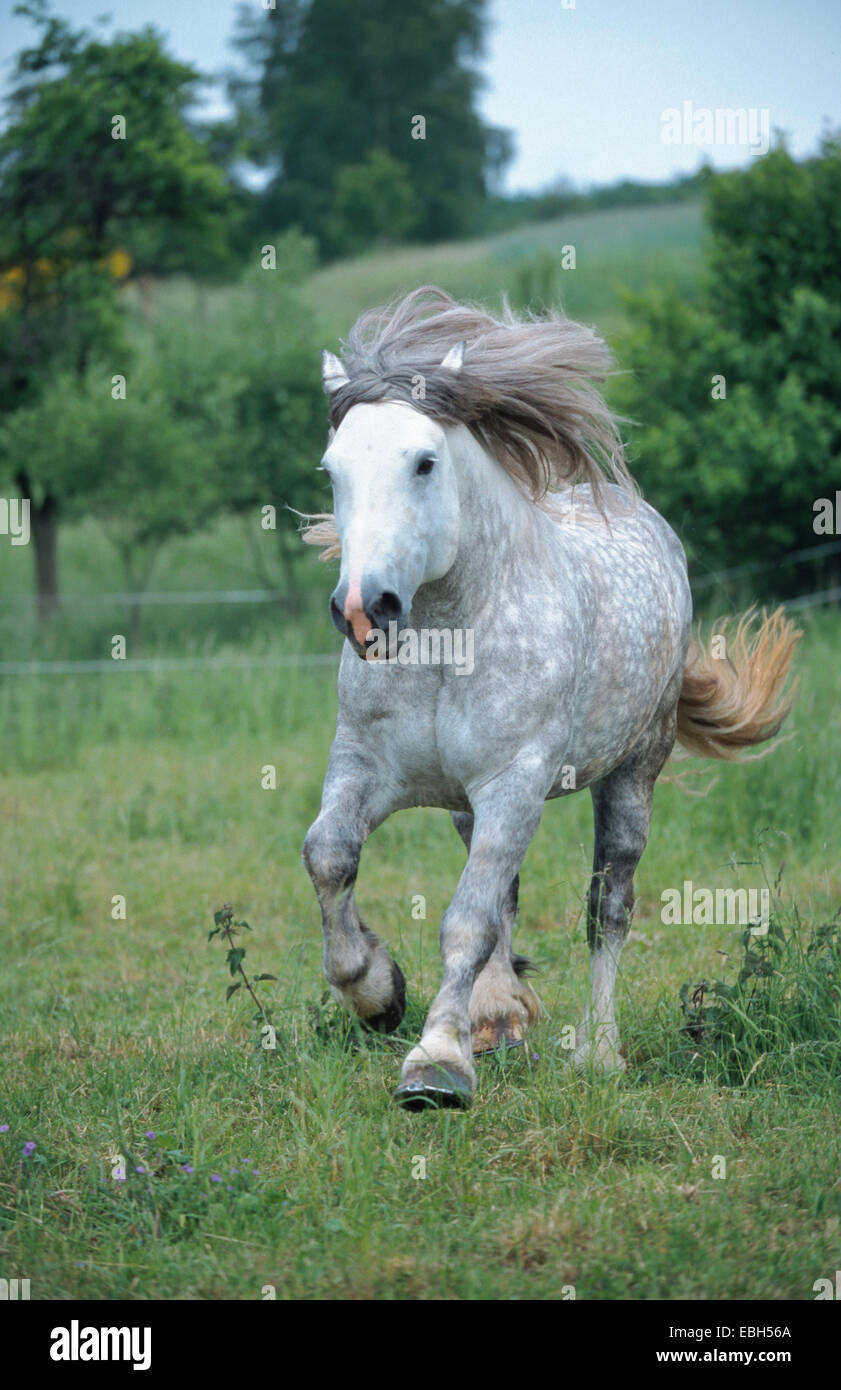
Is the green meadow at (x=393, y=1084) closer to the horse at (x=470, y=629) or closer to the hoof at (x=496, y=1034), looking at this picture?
the hoof at (x=496, y=1034)

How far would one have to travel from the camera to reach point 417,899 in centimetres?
525

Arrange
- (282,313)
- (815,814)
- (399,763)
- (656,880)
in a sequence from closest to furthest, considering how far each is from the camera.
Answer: (399,763) < (656,880) < (815,814) < (282,313)

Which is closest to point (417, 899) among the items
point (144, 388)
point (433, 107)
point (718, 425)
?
point (718, 425)

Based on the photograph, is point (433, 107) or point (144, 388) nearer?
point (144, 388)

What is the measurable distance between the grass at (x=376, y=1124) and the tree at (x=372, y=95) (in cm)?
3674

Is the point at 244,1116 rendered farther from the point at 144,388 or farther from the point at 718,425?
the point at 144,388

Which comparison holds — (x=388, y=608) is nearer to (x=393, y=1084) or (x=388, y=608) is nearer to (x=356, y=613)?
(x=356, y=613)

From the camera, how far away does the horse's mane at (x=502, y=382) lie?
153 inches

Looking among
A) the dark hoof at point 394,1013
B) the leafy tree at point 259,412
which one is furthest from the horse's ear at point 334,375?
the leafy tree at point 259,412

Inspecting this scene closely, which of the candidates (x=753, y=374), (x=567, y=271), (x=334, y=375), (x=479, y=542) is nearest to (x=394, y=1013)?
(x=479, y=542)

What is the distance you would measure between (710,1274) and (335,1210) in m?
0.90

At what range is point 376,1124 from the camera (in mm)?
4000

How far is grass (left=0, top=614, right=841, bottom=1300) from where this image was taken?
3389 mm
